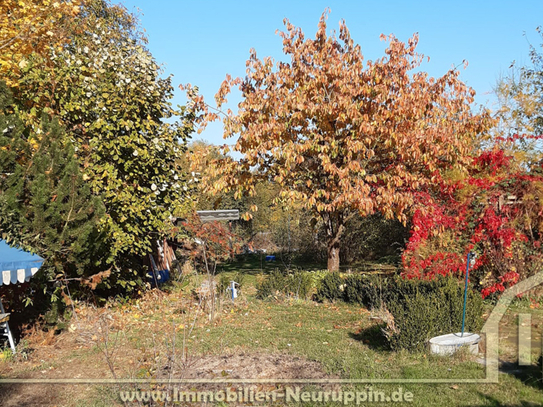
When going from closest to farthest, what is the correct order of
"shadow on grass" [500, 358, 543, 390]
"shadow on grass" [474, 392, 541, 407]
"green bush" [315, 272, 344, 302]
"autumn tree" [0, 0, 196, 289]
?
"shadow on grass" [474, 392, 541, 407], "shadow on grass" [500, 358, 543, 390], "autumn tree" [0, 0, 196, 289], "green bush" [315, 272, 344, 302]

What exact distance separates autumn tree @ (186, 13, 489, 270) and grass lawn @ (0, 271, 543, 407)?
9.28 ft

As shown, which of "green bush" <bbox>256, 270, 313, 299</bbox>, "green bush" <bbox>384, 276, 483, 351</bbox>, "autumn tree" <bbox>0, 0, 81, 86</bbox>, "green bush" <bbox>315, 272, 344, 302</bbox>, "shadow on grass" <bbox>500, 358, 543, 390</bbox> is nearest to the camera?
A: "shadow on grass" <bbox>500, 358, 543, 390</bbox>

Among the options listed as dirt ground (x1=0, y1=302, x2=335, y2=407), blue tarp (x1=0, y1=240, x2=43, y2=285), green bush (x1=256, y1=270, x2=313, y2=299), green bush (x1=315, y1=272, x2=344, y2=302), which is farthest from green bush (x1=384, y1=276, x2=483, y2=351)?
blue tarp (x1=0, y1=240, x2=43, y2=285)

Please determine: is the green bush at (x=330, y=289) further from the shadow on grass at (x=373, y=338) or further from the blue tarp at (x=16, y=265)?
the blue tarp at (x=16, y=265)

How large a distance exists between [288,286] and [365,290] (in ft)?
6.30

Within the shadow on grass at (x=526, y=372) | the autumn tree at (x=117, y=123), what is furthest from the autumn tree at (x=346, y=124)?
the shadow on grass at (x=526, y=372)

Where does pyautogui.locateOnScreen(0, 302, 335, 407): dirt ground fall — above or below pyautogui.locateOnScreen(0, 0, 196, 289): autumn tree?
below

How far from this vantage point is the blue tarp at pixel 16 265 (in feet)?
19.8

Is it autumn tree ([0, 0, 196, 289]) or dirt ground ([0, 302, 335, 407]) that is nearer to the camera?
dirt ground ([0, 302, 335, 407])

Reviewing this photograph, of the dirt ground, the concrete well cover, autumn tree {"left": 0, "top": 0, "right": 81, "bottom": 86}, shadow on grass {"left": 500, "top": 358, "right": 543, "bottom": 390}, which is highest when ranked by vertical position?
autumn tree {"left": 0, "top": 0, "right": 81, "bottom": 86}

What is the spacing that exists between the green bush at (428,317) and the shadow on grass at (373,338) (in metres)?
0.30

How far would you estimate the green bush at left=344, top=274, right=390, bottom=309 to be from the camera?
8.75 metres

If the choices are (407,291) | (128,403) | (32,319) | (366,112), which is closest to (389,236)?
(366,112)

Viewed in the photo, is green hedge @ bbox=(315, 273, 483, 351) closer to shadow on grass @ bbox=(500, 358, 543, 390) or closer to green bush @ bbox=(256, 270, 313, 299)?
shadow on grass @ bbox=(500, 358, 543, 390)
